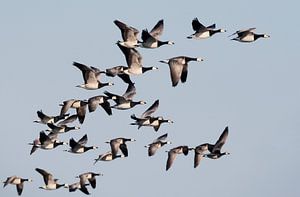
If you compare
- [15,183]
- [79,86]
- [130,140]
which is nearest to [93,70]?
[79,86]

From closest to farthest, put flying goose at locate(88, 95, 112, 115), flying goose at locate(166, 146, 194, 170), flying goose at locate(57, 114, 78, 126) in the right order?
flying goose at locate(88, 95, 112, 115), flying goose at locate(57, 114, 78, 126), flying goose at locate(166, 146, 194, 170)

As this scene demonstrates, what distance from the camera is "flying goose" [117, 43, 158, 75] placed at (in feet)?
188

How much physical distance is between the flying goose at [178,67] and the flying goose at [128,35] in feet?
6.25

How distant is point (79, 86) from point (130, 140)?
5.45 m

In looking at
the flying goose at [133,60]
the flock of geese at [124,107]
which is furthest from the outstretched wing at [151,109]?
the flying goose at [133,60]

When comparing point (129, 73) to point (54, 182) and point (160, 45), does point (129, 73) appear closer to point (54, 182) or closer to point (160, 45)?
point (160, 45)

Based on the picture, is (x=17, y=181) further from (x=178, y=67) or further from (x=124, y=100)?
(x=178, y=67)

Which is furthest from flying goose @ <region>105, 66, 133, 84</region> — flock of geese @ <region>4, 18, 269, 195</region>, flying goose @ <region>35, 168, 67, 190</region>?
flying goose @ <region>35, 168, 67, 190</region>

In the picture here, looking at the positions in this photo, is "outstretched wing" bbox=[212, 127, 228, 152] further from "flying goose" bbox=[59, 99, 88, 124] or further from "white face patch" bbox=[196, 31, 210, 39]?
"flying goose" bbox=[59, 99, 88, 124]

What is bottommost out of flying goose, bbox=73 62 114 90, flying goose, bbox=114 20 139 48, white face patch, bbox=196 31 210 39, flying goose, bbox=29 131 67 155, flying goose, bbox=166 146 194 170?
flying goose, bbox=166 146 194 170

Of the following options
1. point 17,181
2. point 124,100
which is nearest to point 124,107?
point 124,100

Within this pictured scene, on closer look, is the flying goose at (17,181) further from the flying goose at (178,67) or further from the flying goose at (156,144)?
the flying goose at (178,67)

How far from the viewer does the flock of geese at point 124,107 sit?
5741cm

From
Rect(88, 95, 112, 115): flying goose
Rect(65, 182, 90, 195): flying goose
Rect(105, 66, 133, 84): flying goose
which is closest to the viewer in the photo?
Rect(105, 66, 133, 84): flying goose
